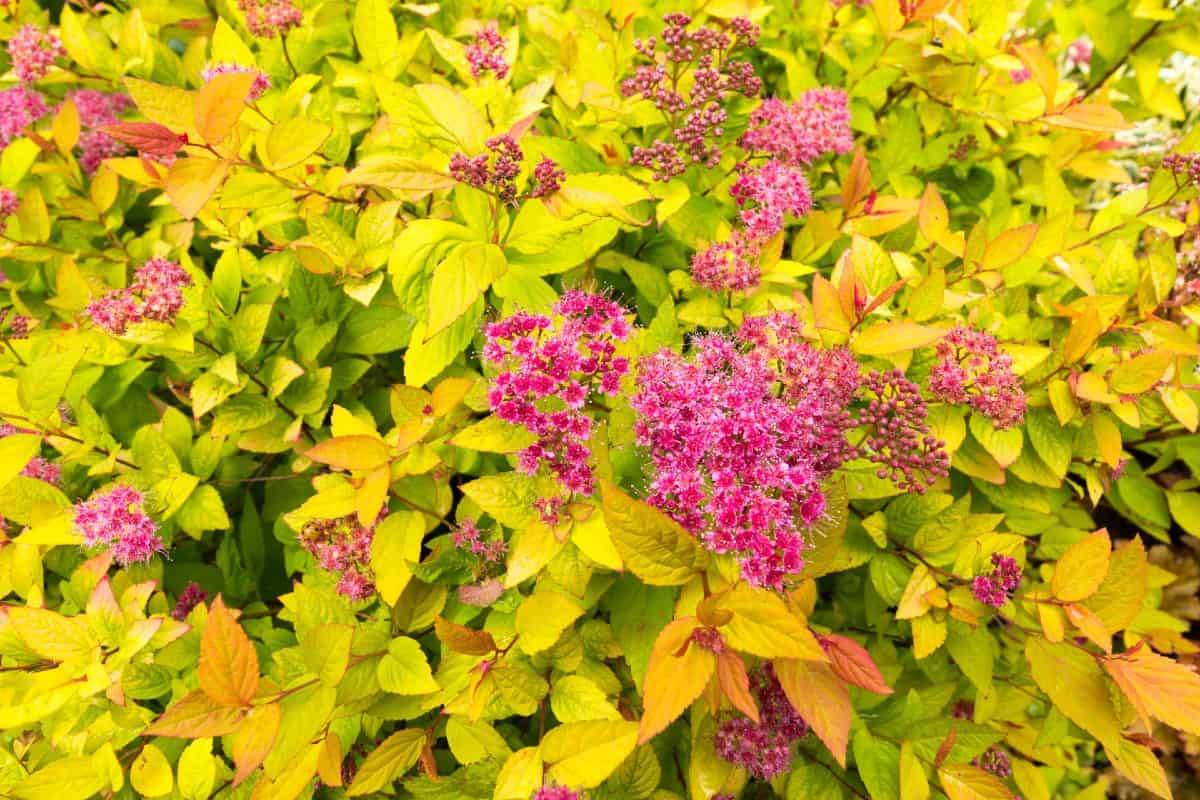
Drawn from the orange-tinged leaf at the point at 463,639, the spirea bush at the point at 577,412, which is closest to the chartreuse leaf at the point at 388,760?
the spirea bush at the point at 577,412

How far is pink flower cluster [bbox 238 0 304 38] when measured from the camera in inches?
66.5

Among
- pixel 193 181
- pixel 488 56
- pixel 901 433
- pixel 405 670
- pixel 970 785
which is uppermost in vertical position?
pixel 488 56

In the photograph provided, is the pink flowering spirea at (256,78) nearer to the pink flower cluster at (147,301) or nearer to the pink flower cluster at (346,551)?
the pink flower cluster at (147,301)

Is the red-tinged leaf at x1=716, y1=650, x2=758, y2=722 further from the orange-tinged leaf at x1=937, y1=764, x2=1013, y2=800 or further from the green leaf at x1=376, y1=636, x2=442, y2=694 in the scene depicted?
the orange-tinged leaf at x1=937, y1=764, x2=1013, y2=800

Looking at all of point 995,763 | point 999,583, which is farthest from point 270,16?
point 995,763

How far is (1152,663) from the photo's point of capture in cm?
117

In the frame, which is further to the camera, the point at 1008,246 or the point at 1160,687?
the point at 1008,246

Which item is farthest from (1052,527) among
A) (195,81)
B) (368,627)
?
(195,81)

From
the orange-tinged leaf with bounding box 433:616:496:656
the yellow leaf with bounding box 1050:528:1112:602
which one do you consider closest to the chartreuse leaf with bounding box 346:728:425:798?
the orange-tinged leaf with bounding box 433:616:496:656

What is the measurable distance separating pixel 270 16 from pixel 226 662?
1378mm

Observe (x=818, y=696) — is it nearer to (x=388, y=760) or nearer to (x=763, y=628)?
(x=763, y=628)

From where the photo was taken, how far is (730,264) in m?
1.49

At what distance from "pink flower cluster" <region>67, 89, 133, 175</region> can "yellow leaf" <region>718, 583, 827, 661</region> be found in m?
2.06

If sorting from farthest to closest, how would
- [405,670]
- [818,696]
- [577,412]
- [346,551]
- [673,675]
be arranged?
[346,551]
[405,670]
[577,412]
[818,696]
[673,675]
